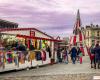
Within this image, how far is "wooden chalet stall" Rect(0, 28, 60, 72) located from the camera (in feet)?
81.5

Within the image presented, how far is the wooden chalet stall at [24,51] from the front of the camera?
24.9 meters

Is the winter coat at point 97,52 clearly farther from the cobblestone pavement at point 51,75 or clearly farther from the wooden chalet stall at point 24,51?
the wooden chalet stall at point 24,51

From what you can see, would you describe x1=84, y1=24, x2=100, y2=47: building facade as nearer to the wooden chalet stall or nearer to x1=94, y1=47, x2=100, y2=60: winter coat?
the wooden chalet stall

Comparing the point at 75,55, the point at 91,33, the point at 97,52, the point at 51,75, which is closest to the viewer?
the point at 51,75

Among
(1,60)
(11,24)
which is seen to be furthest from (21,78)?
(11,24)

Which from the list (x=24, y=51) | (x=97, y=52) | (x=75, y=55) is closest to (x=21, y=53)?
(x=24, y=51)

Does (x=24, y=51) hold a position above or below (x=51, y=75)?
above

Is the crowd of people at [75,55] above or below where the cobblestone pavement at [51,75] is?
above

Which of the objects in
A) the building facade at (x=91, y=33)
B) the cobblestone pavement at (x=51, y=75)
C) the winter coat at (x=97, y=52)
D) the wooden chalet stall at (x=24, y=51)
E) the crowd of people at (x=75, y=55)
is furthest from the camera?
the building facade at (x=91, y=33)

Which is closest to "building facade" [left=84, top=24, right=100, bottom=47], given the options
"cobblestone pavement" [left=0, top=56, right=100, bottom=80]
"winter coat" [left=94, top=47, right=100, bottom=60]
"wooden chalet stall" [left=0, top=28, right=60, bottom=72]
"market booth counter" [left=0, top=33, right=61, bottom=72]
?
"wooden chalet stall" [left=0, top=28, right=60, bottom=72]

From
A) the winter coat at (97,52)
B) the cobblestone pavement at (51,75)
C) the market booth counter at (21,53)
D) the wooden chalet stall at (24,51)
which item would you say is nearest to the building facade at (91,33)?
the wooden chalet stall at (24,51)

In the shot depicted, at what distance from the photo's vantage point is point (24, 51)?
2753cm

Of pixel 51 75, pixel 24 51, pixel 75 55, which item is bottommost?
pixel 51 75

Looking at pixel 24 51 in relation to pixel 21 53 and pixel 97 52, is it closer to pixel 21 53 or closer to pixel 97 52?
pixel 21 53
